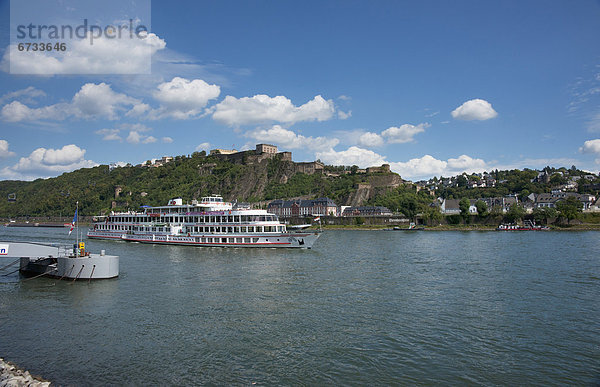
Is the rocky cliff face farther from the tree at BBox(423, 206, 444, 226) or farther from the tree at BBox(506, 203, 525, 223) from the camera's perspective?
the tree at BBox(506, 203, 525, 223)

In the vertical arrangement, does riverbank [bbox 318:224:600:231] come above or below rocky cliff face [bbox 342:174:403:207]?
below

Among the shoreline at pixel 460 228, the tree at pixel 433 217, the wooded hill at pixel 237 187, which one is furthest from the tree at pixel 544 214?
the wooded hill at pixel 237 187

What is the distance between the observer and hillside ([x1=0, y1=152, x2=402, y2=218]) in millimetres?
136125

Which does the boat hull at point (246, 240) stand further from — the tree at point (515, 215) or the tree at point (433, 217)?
the tree at point (515, 215)

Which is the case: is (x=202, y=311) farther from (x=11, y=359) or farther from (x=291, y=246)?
(x=291, y=246)

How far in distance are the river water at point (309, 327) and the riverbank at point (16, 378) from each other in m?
0.65

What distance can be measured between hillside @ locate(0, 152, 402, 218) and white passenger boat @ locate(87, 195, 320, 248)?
80422 mm

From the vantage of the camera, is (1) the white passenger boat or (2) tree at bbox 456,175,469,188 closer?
(1) the white passenger boat

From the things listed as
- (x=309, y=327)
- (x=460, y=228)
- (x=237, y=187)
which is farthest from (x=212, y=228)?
(x=237, y=187)

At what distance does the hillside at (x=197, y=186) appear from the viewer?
136125mm

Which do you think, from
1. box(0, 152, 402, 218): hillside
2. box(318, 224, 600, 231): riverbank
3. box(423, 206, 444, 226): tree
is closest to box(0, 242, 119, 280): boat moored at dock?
box(318, 224, 600, 231): riverbank

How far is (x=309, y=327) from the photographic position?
1650 cm

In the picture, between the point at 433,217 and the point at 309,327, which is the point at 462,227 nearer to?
the point at 433,217

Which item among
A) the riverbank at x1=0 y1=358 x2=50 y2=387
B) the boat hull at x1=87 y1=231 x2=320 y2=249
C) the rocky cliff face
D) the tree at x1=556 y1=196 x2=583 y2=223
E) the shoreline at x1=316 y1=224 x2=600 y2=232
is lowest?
the shoreline at x1=316 y1=224 x2=600 y2=232
